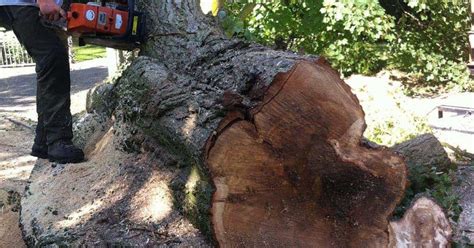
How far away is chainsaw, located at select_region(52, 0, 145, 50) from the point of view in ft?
11.9

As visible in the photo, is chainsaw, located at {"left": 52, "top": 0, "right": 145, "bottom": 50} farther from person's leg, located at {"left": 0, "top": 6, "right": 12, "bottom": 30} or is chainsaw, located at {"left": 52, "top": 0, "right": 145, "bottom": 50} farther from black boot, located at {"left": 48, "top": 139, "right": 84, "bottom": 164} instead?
black boot, located at {"left": 48, "top": 139, "right": 84, "bottom": 164}

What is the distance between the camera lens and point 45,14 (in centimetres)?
367

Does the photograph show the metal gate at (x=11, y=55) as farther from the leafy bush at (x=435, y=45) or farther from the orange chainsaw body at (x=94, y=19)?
the orange chainsaw body at (x=94, y=19)

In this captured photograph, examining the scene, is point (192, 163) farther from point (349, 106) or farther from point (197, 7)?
point (197, 7)

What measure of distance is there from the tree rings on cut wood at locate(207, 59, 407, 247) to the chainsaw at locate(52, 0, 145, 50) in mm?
1453

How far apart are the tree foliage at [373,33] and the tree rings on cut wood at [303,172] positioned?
4.56m

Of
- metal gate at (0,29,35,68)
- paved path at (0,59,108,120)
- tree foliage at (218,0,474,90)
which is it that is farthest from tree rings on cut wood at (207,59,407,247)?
metal gate at (0,29,35,68)

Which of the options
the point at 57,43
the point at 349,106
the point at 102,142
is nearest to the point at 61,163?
the point at 102,142

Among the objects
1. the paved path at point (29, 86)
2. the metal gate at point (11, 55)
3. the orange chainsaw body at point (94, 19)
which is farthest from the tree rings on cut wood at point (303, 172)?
the metal gate at point (11, 55)

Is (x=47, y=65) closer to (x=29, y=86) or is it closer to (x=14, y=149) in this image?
(x=14, y=149)

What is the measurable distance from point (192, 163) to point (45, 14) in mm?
1502

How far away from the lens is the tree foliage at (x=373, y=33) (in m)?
8.37

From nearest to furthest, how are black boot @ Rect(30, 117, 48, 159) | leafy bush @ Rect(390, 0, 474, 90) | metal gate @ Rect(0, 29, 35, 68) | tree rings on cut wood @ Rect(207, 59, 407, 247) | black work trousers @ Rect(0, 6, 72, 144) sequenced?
tree rings on cut wood @ Rect(207, 59, 407, 247) < black work trousers @ Rect(0, 6, 72, 144) < black boot @ Rect(30, 117, 48, 159) < leafy bush @ Rect(390, 0, 474, 90) < metal gate @ Rect(0, 29, 35, 68)

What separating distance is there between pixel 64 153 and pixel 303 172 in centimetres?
190
